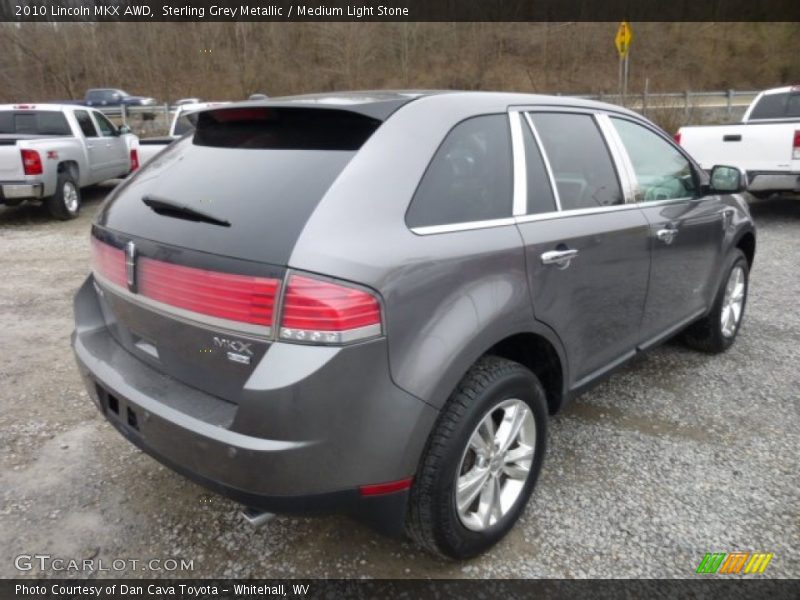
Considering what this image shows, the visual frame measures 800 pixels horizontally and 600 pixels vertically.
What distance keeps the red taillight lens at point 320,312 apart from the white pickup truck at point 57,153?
7902 millimetres

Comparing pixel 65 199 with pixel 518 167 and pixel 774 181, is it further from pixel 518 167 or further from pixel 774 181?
pixel 774 181

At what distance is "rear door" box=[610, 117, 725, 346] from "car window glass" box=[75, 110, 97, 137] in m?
10.2

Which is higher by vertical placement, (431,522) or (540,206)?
(540,206)

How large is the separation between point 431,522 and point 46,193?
899cm

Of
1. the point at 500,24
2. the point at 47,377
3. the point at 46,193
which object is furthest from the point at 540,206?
the point at 500,24

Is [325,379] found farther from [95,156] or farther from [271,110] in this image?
[95,156]

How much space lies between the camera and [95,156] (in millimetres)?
10609

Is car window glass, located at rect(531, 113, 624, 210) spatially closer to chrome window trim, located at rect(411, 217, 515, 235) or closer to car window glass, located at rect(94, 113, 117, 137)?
chrome window trim, located at rect(411, 217, 515, 235)

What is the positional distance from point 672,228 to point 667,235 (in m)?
0.08

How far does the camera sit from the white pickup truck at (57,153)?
333 inches

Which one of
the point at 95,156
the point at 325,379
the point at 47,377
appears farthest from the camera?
the point at 95,156

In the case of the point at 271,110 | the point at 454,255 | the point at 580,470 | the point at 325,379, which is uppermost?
the point at 271,110

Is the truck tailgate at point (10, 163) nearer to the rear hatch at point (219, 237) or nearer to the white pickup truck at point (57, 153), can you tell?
the white pickup truck at point (57, 153)

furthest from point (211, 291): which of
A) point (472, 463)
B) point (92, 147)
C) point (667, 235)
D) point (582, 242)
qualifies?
point (92, 147)
